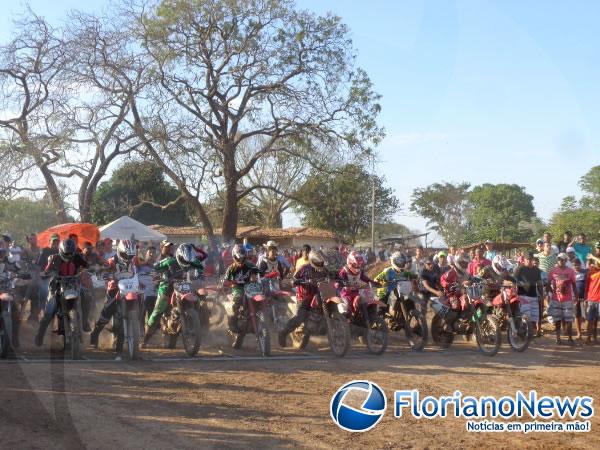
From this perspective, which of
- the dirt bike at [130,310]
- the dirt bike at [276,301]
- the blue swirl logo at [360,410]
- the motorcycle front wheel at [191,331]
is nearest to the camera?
the blue swirl logo at [360,410]

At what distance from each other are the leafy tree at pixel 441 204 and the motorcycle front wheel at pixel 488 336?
4521 cm

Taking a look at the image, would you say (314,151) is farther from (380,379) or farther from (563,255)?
(380,379)

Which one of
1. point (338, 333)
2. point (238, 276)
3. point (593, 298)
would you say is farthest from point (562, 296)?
point (238, 276)

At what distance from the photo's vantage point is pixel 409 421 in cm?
730

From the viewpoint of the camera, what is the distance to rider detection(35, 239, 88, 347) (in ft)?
35.4

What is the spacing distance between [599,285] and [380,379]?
6.63m

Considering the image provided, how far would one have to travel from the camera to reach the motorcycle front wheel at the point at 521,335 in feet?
40.2

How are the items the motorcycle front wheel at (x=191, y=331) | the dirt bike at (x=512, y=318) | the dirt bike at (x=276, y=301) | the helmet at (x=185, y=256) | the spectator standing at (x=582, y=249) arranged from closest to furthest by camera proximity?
1. the motorcycle front wheel at (x=191, y=331)
2. the helmet at (x=185, y=256)
3. the dirt bike at (x=276, y=301)
4. the dirt bike at (x=512, y=318)
5. the spectator standing at (x=582, y=249)

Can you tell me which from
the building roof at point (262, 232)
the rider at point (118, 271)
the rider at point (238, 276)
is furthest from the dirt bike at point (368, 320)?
the building roof at point (262, 232)

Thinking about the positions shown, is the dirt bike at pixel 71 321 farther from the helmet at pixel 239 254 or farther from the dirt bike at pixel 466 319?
the dirt bike at pixel 466 319

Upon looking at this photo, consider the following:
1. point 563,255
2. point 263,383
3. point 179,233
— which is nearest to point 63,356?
point 263,383

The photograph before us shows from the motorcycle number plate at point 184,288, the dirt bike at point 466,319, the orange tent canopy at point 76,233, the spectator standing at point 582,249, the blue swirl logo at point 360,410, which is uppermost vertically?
the orange tent canopy at point 76,233

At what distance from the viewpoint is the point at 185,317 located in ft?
36.7

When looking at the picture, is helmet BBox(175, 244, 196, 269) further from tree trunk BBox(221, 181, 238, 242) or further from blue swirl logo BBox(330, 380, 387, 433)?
tree trunk BBox(221, 181, 238, 242)
